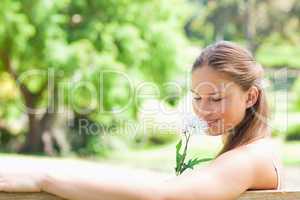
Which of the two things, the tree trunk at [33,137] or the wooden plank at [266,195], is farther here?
the tree trunk at [33,137]

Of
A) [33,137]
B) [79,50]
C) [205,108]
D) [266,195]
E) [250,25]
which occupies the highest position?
[250,25]

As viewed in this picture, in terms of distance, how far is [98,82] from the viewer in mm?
9492

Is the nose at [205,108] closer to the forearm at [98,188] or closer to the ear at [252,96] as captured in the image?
the ear at [252,96]

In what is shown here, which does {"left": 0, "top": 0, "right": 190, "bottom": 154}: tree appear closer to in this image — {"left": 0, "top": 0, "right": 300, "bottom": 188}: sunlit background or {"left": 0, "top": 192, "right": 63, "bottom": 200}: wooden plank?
{"left": 0, "top": 0, "right": 300, "bottom": 188}: sunlit background

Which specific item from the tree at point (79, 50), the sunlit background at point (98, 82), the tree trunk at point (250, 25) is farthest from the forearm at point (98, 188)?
the tree trunk at point (250, 25)

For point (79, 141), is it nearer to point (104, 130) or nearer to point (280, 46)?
point (104, 130)

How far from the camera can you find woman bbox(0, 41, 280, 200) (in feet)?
2.32

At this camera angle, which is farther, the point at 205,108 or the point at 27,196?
the point at 205,108

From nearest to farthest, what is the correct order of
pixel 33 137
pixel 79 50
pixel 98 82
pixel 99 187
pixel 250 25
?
pixel 99 187 → pixel 79 50 → pixel 98 82 → pixel 33 137 → pixel 250 25

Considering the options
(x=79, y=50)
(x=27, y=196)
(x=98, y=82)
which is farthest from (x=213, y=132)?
(x=98, y=82)

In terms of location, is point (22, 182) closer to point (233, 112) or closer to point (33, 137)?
point (233, 112)

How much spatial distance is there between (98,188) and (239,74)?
0.27 m

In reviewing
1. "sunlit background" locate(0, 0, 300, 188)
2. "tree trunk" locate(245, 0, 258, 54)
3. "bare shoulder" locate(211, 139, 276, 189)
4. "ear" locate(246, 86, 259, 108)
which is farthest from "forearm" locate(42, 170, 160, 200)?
"tree trunk" locate(245, 0, 258, 54)

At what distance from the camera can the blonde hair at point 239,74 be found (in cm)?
85
